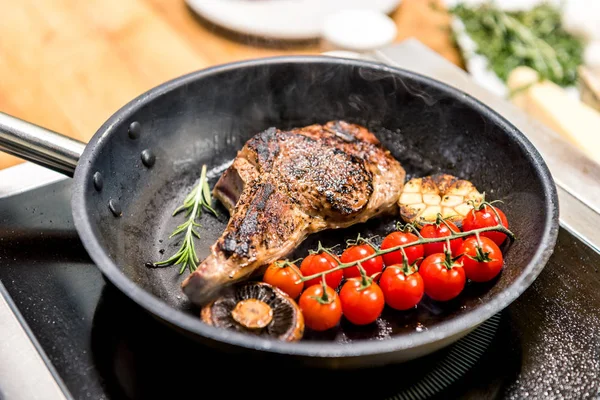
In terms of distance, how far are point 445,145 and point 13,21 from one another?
256 centimetres

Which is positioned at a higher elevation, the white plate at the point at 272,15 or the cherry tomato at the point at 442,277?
the white plate at the point at 272,15

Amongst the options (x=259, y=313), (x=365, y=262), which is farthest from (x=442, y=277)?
(x=259, y=313)

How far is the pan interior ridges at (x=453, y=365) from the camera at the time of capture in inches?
56.2

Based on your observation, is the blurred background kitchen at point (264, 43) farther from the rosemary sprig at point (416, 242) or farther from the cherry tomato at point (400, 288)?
the cherry tomato at point (400, 288)

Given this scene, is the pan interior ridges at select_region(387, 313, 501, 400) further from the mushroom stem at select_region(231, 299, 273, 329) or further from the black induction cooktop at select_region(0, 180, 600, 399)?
the mushroom stem at select_region(231, 299, 273, 329)

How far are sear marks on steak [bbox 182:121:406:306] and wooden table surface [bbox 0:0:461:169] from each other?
1066 mm

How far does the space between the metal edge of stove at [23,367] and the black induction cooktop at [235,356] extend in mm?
17

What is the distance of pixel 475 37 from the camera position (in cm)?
307

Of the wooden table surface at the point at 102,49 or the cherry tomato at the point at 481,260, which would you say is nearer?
the cherry tomato at the point at 481,260

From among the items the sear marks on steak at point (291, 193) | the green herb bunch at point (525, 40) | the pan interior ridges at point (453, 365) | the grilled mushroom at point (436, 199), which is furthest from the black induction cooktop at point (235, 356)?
the green herb bunch at point (525, 40)

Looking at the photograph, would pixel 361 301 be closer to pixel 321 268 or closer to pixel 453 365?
pixel 321 268

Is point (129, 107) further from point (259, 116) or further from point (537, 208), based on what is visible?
point (537, 208)

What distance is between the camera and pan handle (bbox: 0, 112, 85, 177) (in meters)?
1.59

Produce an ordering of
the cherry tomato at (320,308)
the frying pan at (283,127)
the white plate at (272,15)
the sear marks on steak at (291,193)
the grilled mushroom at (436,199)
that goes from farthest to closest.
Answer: the white plate at (272,15)
the grilled mushroom at (436,199)
the sear marks on steak at (291,193)
the cherry tomato at (320,308)
the frying pan at (283,127)
